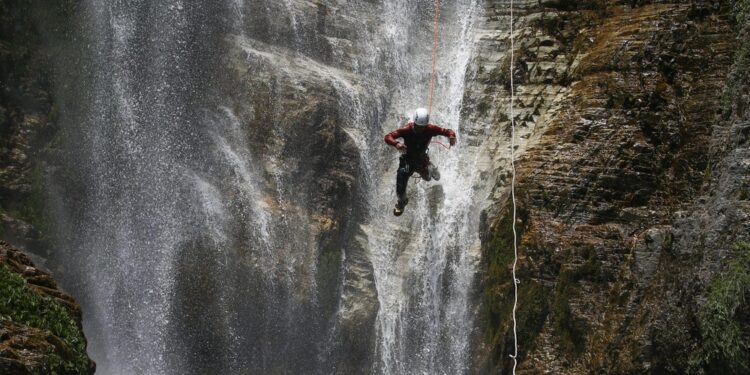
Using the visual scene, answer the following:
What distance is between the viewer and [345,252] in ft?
64.4

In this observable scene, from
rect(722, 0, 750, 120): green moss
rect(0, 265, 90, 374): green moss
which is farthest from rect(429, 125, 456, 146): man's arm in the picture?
rect(0, 265, 90, 374): green moss

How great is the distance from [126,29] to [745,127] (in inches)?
546

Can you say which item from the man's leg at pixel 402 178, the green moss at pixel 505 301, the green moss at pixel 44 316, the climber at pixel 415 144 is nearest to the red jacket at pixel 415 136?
the climber at pixel 415 144

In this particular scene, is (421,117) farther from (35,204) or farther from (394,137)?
(35,204)

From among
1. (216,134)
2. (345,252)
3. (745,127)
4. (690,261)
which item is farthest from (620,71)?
(216,134)

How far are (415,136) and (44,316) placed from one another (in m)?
6.37

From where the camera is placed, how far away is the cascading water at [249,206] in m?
18.5

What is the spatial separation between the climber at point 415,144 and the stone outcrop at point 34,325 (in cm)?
566

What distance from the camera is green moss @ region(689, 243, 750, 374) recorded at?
11625mm

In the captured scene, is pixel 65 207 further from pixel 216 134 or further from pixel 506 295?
pixel 506 295

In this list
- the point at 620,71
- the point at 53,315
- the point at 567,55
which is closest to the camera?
the point at 53,315

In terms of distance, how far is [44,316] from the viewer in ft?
38.4

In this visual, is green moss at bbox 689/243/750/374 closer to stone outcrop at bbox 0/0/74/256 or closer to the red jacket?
the red jacket

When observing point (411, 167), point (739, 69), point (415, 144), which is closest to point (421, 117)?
point (415, 144)
